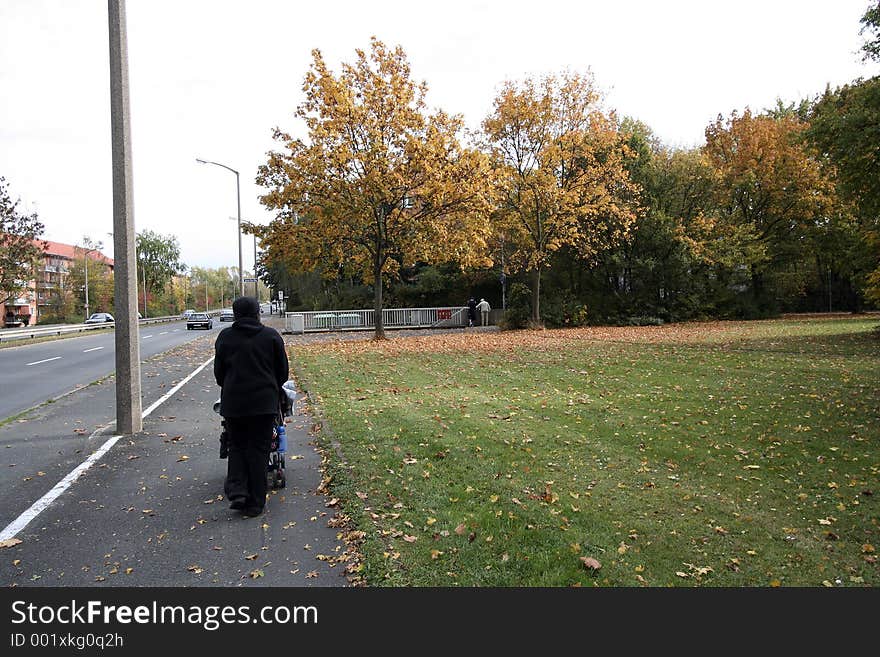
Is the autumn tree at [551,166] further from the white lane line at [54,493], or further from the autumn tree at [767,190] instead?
the white lane line at [54,493]

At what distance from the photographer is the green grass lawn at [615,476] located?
408cm

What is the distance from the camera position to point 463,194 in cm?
2377

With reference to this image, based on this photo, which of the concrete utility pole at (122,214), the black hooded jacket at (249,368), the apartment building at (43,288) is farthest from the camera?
the apartment building at (43,288)

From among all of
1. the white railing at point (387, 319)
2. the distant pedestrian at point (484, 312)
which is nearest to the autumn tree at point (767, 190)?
the distant pedestrian at point (484, 312)

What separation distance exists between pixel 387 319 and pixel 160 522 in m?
33.3

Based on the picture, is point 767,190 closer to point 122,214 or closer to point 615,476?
point 615,476

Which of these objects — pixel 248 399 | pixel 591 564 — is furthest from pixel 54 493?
pixel 591 564

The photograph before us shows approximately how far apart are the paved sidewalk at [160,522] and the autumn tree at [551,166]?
76.1 feet

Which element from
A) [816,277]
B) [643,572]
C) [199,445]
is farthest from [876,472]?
[816,277]

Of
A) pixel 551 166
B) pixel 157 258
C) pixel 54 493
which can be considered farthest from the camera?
pixel 157 258

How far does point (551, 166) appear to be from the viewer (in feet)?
99.0

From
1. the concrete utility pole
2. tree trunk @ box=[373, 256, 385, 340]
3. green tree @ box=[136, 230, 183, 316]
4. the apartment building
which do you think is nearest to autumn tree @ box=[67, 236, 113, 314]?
the apartment building

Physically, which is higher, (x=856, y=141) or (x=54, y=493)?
(x=856, y=141)

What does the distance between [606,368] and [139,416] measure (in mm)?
9387
